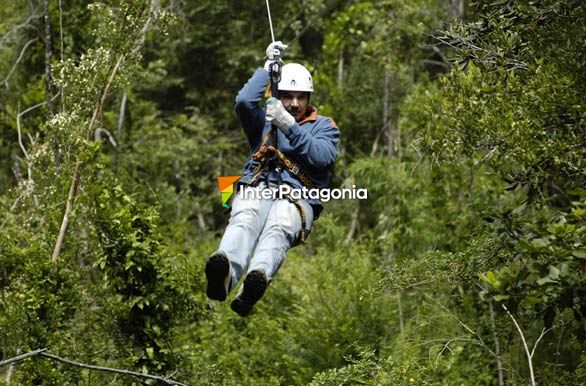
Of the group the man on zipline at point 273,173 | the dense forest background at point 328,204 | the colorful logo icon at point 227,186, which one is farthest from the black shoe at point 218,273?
the dense forest background at point 328,204

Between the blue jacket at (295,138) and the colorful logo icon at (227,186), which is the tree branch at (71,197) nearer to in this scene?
the colorful logo icon at (227,186)

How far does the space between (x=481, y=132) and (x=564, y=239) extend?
2.72 m

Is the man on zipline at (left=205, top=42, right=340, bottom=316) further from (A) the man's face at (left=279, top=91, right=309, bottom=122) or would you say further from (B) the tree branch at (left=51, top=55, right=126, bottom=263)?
(B) the tree branch at (left=51, top=55, right=126, bottom=263)

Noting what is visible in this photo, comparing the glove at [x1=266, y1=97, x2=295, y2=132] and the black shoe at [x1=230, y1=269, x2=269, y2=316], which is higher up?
the glove at [x1=266, y1=97, x2=295, y2=132]

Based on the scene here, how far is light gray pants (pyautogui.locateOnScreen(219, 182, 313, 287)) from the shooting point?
6.69m

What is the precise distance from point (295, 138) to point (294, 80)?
0.60 metres

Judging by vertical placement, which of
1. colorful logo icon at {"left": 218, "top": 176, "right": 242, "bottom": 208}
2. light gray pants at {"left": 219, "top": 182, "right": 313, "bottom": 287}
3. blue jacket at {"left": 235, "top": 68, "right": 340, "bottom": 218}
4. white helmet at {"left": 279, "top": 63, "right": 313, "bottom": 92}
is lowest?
light gray pants at {"left": 219, "top": 182, "right": 313, "bottom": 287}

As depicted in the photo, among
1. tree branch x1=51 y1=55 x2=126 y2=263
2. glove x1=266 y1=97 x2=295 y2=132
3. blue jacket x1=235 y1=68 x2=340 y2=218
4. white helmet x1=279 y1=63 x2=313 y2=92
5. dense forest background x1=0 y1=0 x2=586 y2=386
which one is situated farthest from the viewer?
tree branch x1=51 y1=55 x2=126 y2=263

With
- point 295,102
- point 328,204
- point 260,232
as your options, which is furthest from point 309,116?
point 328,204

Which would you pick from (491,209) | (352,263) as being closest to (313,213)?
(491,209)

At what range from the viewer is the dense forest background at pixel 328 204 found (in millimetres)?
7168

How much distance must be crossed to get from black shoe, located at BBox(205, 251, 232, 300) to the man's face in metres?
1.46

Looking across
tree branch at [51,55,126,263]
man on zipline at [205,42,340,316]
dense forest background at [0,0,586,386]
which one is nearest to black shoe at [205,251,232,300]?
man on zipline at [205,42,340,316]

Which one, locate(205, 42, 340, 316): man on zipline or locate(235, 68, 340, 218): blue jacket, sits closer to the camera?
locate(205, 42, 340, 316): man on zipline
